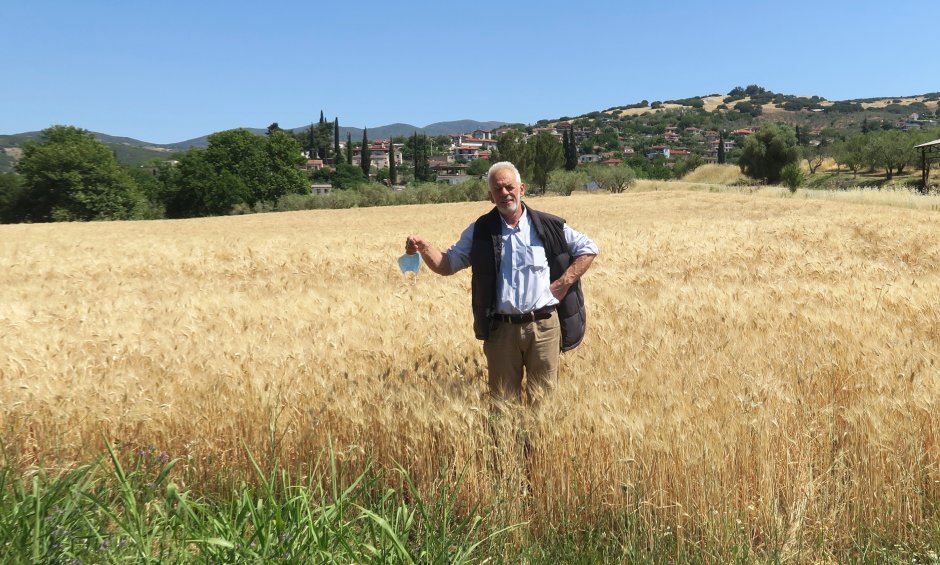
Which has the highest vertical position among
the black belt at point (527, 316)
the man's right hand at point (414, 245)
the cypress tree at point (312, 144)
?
the cypress tree at point (312, 144)

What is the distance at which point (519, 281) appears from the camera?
12.7 feet

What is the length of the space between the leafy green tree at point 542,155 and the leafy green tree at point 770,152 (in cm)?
2503

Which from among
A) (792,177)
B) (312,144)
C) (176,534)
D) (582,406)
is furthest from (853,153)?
(312,144)

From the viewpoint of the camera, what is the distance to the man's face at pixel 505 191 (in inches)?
149

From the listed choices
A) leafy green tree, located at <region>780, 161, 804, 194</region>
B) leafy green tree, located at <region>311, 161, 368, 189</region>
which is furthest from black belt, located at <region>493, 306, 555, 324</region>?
leafy green tree, located at <region>311, 161, 368, 189</region>

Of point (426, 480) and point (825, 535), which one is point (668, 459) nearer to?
point (825, 535)

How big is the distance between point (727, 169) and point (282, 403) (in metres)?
99.2

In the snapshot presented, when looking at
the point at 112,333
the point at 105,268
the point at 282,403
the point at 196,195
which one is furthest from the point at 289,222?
the point at 196,195

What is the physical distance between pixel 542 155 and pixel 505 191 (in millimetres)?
69135

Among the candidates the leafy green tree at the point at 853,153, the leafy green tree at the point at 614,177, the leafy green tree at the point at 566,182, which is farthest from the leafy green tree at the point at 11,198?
the leafy green tree at the point at 853,153

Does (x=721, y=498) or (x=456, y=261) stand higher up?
(x=456, y=261)

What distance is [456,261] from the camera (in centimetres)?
420

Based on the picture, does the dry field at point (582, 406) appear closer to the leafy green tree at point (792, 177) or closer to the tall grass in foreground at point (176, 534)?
the tall grass in foreground at point (176, 534)

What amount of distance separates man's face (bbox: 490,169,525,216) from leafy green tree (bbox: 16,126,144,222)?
6484 cm
